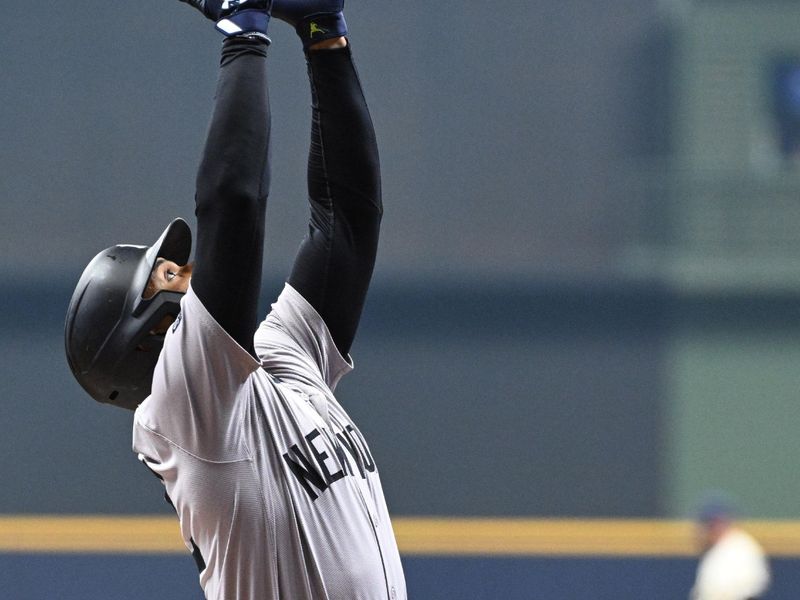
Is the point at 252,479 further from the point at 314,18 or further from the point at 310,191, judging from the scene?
the point at 314,18

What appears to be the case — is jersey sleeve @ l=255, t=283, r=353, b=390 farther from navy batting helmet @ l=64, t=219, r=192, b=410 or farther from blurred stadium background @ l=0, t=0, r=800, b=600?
blurred stadium background @ l=0, t=0, r=800, b=600

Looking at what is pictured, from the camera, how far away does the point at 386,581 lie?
5.70 ft

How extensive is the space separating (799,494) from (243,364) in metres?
4.49

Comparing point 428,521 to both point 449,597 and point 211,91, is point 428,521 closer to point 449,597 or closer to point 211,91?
point 449,597

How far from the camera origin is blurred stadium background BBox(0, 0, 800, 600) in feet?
17.8

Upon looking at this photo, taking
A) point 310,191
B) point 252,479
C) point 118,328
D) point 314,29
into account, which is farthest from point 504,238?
point 252,479

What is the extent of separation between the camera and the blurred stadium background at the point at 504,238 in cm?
542

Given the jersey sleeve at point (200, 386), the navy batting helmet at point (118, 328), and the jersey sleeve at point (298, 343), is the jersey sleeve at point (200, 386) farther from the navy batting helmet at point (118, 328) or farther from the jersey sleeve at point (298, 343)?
the jersey sleeve at point (298, 343)

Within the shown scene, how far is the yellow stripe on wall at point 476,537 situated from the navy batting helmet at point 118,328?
3.50m

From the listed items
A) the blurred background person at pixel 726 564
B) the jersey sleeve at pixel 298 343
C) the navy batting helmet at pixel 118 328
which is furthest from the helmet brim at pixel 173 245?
the blurred background person at pixel 726 564

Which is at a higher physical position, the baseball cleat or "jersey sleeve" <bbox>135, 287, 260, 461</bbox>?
the baseball cleat

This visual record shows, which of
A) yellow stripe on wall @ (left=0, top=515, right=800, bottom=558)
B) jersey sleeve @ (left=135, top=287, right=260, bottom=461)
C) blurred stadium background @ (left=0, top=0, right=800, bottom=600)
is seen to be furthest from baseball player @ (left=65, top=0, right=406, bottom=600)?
blurred stadium background @ (left=0, top=0, right=800, bottom=600)

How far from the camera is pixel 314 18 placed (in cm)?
185

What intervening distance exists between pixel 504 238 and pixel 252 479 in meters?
4.16
